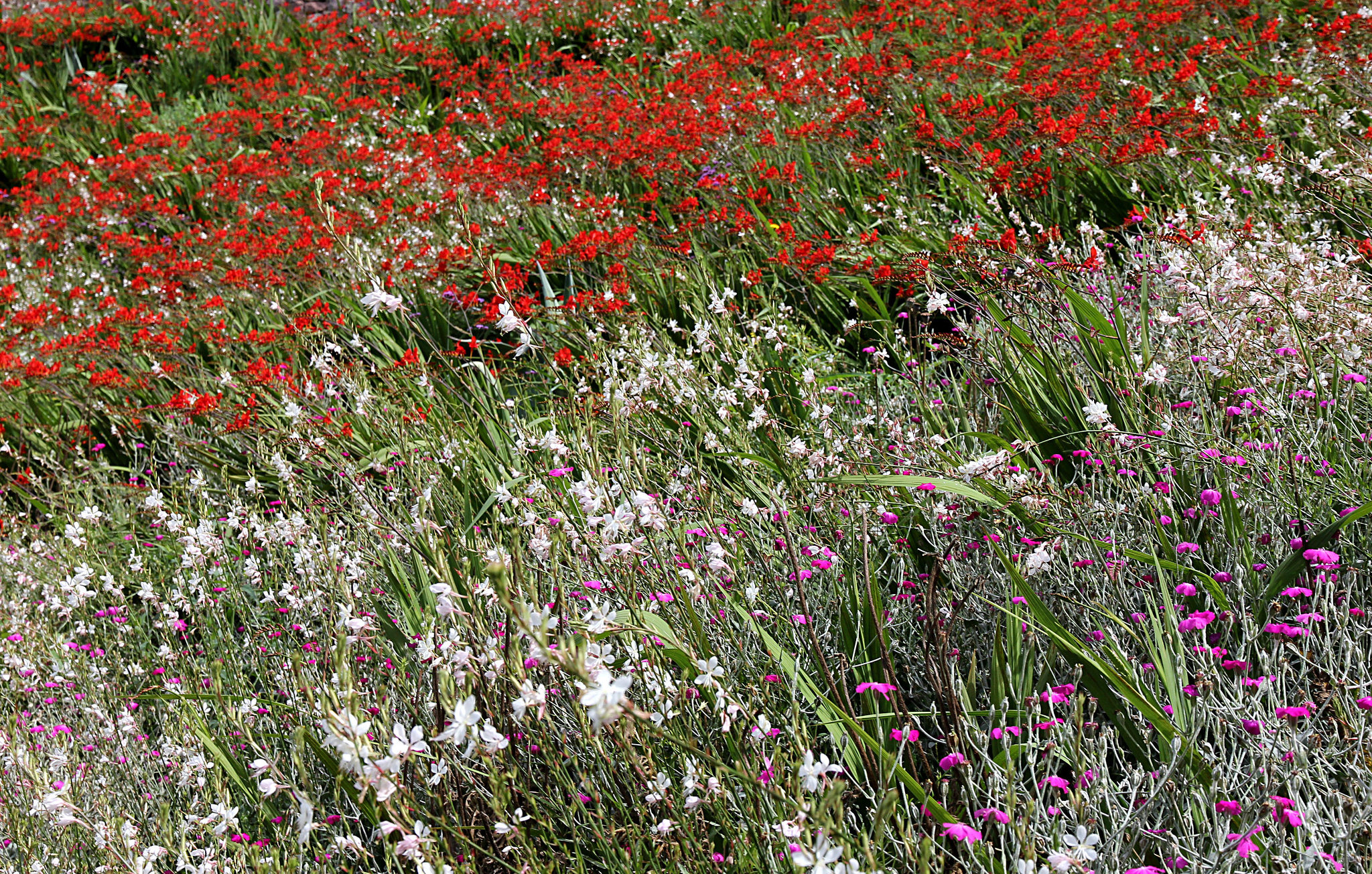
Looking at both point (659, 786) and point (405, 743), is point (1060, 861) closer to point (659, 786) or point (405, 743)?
point (659, 786)

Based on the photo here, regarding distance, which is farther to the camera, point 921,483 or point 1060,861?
point 921,483

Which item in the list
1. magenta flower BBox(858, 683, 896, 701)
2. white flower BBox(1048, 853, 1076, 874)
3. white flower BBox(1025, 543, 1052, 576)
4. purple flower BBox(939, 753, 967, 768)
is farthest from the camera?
white flower BBox(1025, 543, 1052, 576)

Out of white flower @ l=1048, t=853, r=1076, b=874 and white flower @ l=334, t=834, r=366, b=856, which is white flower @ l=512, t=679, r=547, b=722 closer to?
white flower @ l=334, t=834, r=366, b=856

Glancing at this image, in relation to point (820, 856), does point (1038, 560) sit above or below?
below

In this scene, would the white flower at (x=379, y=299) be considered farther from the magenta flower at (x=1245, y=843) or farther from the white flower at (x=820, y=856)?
the magenta flower at (x=1245, y=843)

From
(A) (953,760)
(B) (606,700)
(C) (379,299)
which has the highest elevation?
(C) (379,299)

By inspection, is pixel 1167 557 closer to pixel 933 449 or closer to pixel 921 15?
pixel 933 449

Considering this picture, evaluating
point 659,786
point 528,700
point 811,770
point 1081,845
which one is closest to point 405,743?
point 528,700

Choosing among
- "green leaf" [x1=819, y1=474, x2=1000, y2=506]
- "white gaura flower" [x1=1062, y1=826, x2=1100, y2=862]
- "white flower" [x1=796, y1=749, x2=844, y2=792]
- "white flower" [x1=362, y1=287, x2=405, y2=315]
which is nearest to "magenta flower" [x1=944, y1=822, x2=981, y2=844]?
"white gaura flower" [x1=1062, y1=826, x2=1100, y2=862]

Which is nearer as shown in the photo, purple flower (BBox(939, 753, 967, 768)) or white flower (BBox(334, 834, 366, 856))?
white flower (BBox(334, 834, 366, 856))

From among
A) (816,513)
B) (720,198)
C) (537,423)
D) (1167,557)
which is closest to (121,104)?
(720,198)

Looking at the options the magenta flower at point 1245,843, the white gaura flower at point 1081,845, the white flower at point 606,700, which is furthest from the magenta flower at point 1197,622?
the white flower at point 606,700

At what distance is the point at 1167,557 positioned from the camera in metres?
1.91

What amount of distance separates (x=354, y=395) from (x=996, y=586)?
2.50 m
